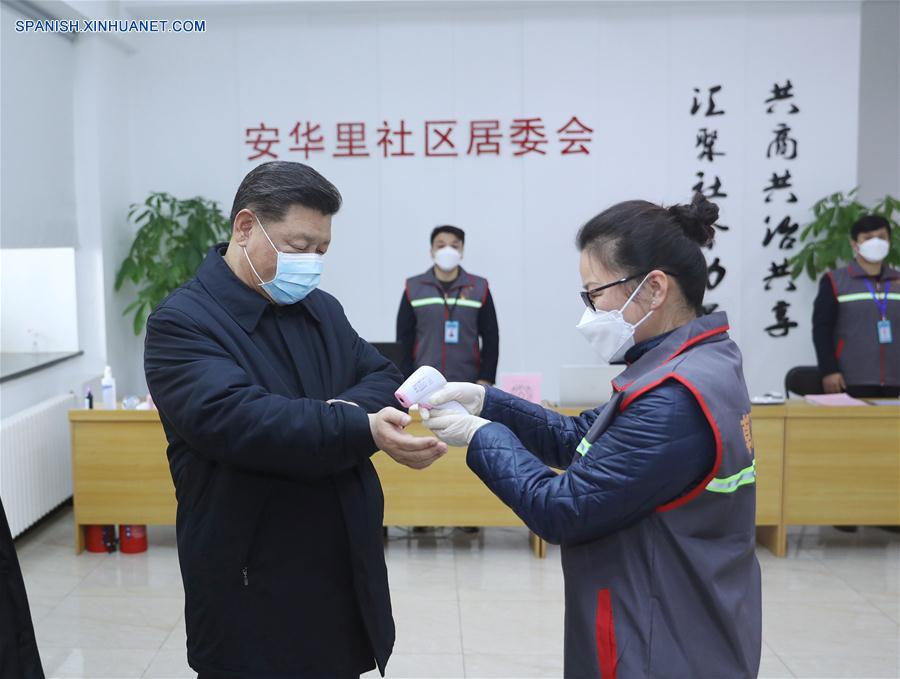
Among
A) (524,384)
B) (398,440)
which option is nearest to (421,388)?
(398,440)

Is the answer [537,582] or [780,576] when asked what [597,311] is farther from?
[780,576]

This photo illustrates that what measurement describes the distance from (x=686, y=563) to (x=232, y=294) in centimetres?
100

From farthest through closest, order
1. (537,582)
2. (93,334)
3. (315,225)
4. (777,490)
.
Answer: (93,334) → (777,490) → (537,582) → (315,225)

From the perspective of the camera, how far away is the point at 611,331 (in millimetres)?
1658

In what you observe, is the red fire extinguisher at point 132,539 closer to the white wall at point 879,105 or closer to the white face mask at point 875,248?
the white face mask at point 875,248

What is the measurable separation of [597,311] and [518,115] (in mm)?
4789

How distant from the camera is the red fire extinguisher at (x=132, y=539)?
455 cm

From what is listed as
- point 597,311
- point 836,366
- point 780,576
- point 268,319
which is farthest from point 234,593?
point 836,366

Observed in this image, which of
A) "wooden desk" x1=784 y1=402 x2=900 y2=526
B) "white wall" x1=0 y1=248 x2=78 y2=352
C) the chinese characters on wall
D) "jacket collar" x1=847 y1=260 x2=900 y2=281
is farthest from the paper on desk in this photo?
"white wall" x1=0 y1=248 x2=78 y2=352

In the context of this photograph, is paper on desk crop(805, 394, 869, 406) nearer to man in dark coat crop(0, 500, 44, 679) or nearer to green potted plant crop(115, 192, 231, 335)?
green potted plant crop(115, 192, 231, 335)

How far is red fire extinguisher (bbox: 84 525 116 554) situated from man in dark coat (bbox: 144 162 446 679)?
310 centimetres

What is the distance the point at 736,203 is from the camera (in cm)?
626

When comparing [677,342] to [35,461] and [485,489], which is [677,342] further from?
[35,461]

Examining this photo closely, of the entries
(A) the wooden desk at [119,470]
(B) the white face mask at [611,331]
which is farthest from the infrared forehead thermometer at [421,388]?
(A) the wooden desk at [119,470]
